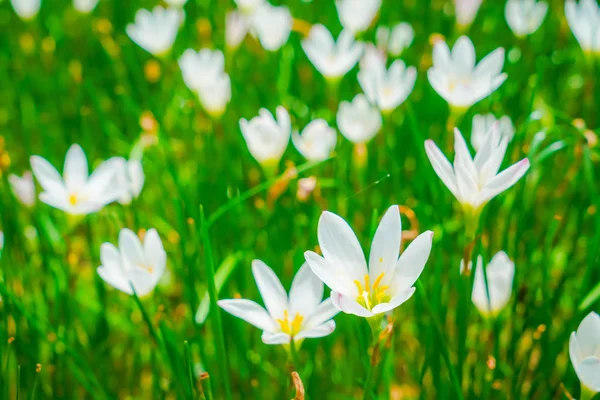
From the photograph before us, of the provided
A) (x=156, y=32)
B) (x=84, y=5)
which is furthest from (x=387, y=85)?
(x=84, y=5)

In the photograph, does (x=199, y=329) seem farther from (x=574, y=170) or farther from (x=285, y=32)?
(x=285, y=32)

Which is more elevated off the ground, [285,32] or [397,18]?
[397,18]

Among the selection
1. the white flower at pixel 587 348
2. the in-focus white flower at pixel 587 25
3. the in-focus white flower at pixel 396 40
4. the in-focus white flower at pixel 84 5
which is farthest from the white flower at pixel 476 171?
the in-focus white flower at pixel 84 5

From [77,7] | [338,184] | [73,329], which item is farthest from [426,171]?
[77,7]

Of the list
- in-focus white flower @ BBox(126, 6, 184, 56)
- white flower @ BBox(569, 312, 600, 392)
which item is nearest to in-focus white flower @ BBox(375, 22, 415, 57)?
in-focus white flower @ BBox(126, 6, 184, 56)

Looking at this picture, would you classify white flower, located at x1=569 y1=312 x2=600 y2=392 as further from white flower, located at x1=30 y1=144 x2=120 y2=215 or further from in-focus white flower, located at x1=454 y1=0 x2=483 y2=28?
in-focus white flower, located at x1=454 y1=0 x2=483 y2=28

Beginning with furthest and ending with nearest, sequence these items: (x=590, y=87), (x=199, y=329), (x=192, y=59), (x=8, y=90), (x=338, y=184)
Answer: (x=8, y=90)
(x=590, y=87)
(x=192, y=59)
(x=338, y=184)
(x=199, y=329)

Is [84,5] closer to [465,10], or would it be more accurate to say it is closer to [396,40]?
[396,40]
